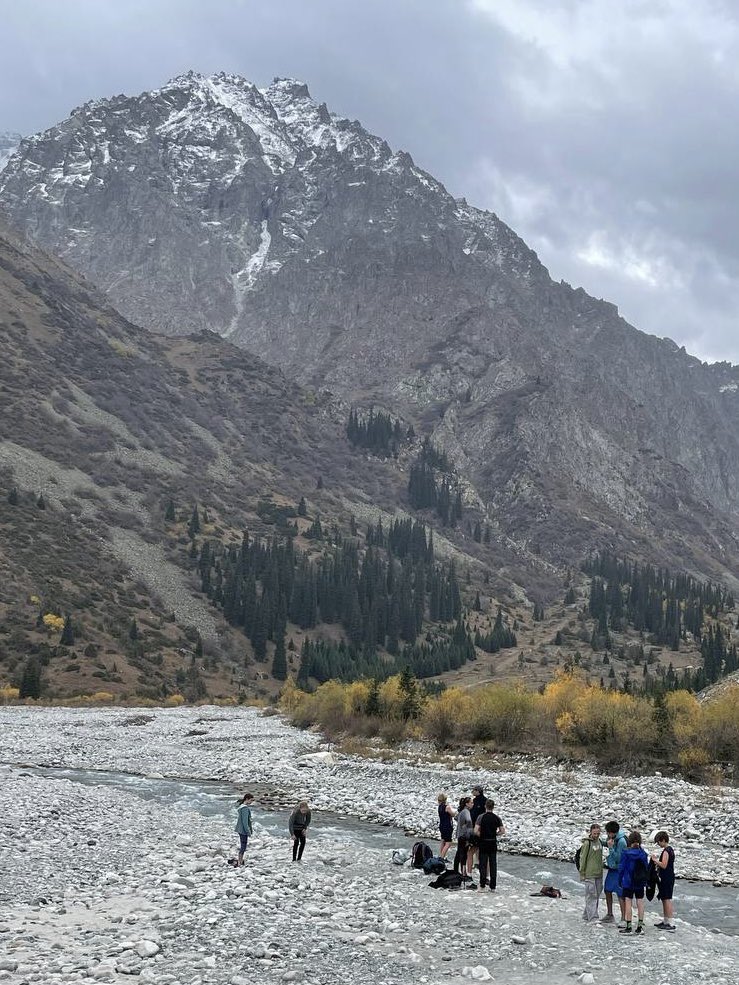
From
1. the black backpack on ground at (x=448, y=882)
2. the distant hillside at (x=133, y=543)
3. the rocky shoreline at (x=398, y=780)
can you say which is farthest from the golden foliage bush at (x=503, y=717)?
the distant hillside at (x=133, y=543)

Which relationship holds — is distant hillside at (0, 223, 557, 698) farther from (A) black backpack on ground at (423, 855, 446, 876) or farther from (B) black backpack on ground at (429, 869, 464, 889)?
(B) black backpack on ground at (429, 869, 464, 889)

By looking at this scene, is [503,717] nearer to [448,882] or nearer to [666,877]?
[448,882]

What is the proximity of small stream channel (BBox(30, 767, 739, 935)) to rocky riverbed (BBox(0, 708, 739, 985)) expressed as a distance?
74cm

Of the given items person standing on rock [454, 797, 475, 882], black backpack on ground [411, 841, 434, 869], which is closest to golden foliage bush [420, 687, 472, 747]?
black backpack on ground [411, 841, 434, 869]

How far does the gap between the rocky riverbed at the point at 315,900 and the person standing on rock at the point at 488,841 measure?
0.52 meters

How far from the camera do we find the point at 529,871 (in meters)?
24.6

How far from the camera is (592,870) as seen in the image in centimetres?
1748

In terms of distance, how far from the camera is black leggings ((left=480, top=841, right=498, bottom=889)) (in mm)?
20266

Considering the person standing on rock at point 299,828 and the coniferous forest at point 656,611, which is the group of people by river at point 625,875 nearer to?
the person standing on rock at point 299,828

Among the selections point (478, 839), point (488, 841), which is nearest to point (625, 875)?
point (488, 841)

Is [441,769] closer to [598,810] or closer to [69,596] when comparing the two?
[598,810]

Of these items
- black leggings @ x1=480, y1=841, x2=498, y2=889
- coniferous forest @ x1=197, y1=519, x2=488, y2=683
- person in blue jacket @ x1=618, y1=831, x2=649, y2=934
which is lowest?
black leggings @ x1=480, y1=841, x2=498, y2=889

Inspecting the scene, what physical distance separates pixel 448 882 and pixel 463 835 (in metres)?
1.16

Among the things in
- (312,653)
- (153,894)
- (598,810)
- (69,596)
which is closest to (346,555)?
(312,653)
